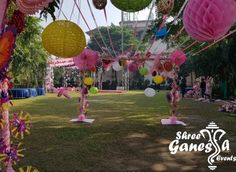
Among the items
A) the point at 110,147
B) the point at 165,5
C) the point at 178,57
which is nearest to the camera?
the point at 165,5

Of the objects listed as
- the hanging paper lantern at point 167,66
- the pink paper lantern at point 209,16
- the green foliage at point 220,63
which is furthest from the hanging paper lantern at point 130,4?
the green foliage at point 220,63

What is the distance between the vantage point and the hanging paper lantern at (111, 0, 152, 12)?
4.14 m

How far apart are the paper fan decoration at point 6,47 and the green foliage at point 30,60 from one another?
2239 cm

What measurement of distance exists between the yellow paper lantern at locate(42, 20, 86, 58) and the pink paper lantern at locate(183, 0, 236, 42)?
131cm

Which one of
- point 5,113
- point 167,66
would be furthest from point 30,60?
point 5,113

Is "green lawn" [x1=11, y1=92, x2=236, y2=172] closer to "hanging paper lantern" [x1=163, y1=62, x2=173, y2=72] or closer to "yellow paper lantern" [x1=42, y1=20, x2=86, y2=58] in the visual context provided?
"hanging paper lantern" [x1=163, y1=62, x2=173, y2=72]

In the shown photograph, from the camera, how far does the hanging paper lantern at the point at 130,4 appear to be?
414cm

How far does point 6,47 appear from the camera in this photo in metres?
4.20

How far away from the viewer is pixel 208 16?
3.86 metres

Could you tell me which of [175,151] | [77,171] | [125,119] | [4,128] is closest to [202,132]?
[175,151]

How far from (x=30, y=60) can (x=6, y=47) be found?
2820 centimetres

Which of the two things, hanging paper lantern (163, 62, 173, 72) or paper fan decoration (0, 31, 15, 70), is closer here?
paper fan decoration (0, 31, 15, 70)

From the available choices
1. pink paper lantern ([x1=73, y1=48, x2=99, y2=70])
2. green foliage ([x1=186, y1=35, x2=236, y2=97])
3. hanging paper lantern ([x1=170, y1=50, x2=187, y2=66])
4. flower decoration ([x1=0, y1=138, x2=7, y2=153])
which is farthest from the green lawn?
green foliage ([x1=186, y1=35, x2=236, y2=97])

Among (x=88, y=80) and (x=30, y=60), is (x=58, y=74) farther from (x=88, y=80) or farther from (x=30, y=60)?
(x=88, y=80)
